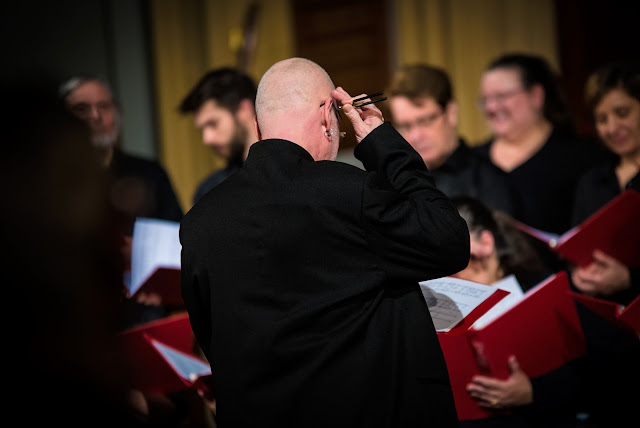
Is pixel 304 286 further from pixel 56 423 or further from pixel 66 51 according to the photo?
pixel 66 51

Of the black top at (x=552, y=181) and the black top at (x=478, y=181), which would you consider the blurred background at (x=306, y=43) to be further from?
the black top at (x=478, y=181)

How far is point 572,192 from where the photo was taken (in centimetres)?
367

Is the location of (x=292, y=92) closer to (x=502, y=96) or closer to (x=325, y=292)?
(x=325, y=292)

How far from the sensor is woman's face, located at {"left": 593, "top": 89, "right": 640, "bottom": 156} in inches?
127

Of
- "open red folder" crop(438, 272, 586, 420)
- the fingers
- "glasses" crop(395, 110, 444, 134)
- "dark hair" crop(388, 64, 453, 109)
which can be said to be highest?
"dark hair" crop(388, 64, 453, 109)

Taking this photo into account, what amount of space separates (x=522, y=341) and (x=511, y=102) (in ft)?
5.72

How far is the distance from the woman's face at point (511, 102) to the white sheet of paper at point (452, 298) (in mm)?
1838

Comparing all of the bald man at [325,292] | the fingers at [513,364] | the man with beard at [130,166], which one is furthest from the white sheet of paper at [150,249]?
the fingers at [513,364]

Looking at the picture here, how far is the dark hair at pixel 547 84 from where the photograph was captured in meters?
3.79

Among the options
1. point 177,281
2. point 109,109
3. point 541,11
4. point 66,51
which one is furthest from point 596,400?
point 66,51

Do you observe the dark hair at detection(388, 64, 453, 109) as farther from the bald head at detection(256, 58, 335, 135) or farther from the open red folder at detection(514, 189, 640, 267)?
the bald head at detection(256, 58, 335, 135)

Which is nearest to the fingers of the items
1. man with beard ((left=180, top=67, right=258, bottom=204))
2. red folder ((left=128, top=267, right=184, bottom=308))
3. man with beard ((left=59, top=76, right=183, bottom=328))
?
red folder ((left=128, top=267, right=184, bottom=308))

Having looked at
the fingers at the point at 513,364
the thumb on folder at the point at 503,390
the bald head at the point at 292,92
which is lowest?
the thumb on folder at the point at 503,390

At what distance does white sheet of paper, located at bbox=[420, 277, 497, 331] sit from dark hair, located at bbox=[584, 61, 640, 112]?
1.58 meters
